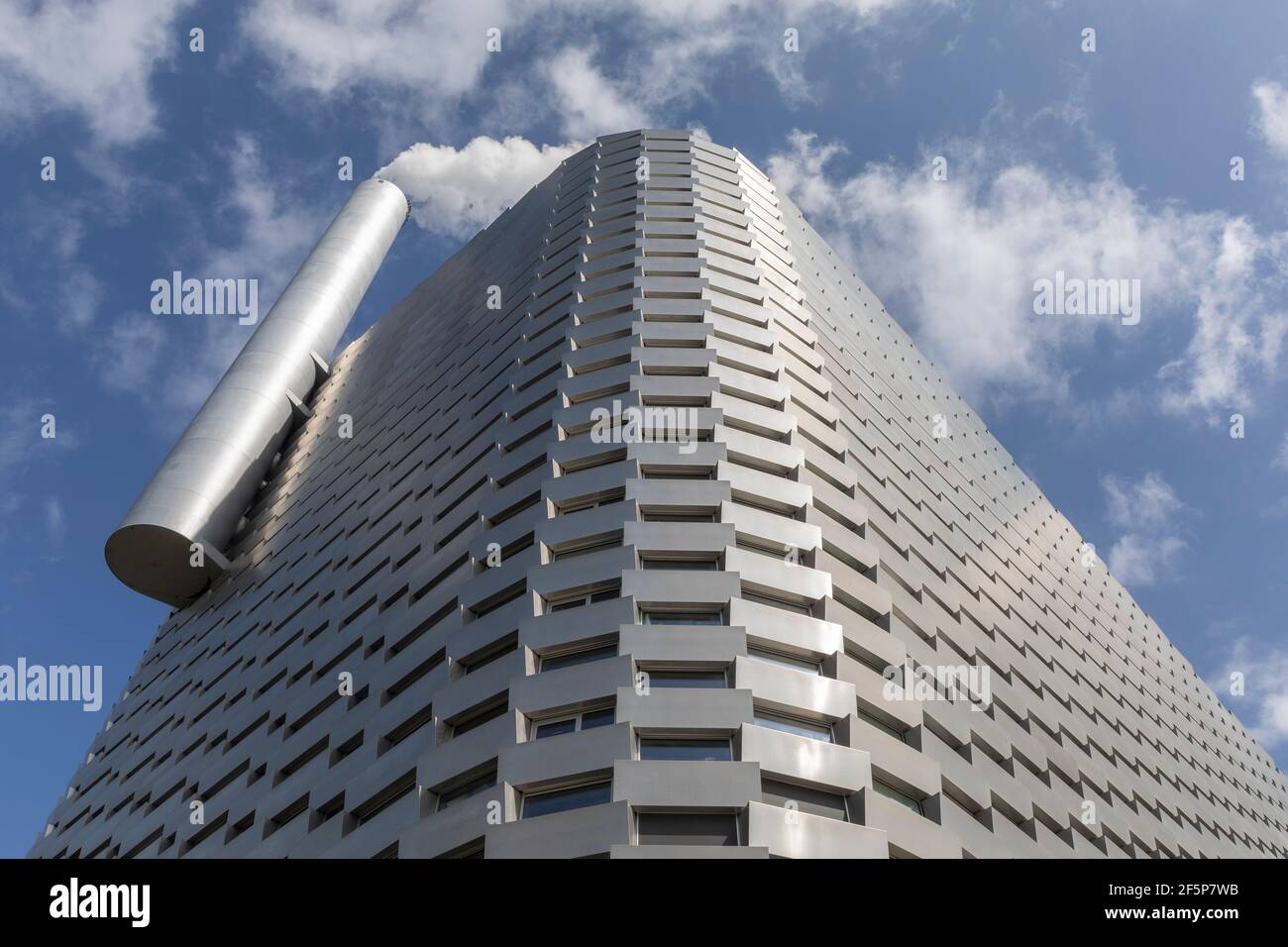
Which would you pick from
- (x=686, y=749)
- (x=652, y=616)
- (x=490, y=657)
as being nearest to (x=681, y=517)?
(x=652, y=616)

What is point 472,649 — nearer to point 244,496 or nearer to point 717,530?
point 717,530

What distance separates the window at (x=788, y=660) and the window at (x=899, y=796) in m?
2.82

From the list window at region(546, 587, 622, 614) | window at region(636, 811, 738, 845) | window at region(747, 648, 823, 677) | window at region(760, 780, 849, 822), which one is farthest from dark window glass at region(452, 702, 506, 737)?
window at region(760, 780, 849, 822)

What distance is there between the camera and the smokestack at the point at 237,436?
58.9m

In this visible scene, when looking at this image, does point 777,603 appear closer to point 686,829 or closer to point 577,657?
point 577,657

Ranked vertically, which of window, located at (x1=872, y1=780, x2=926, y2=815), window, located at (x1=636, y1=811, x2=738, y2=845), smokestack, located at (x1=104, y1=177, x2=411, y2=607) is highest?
smokestack, located at (x1=104, y1=177, x2=411, y2=607)

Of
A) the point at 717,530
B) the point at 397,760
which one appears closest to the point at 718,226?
the point at 717,530

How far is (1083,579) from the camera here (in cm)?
6247

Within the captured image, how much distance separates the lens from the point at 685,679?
85.0ft

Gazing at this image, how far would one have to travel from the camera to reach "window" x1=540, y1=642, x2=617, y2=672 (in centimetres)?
2675

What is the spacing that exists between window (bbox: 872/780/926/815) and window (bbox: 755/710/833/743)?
5.08 feet

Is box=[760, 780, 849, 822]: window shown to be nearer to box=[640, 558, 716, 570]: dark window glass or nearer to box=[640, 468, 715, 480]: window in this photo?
box=[640, 558, 716, 570]: dark window glass

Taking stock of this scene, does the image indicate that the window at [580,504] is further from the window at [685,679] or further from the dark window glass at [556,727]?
the dark window glass at [556,727]

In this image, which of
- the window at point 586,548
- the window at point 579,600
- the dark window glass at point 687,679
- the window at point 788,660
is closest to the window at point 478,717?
the window at point 579,600
